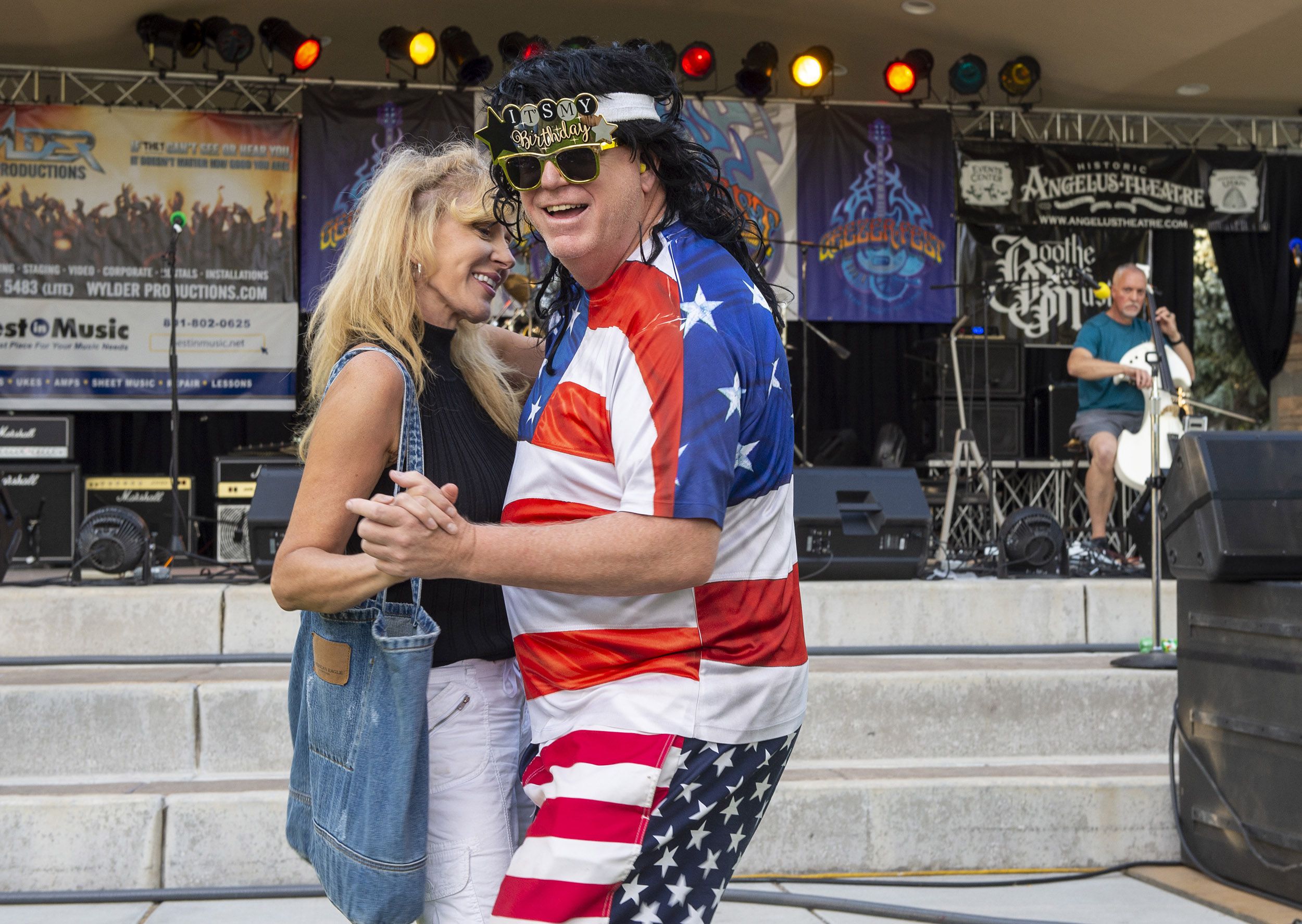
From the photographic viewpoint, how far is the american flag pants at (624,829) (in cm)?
133

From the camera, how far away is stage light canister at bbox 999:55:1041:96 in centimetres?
962

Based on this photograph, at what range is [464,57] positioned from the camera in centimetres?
920

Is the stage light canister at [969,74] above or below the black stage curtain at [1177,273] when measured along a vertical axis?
above

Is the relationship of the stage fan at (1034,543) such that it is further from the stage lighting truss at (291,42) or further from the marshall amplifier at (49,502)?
the stage lighting truss at (291,42)

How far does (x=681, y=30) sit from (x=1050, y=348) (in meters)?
4.13

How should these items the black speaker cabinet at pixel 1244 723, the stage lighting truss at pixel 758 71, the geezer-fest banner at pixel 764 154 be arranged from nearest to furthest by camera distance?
the black speaker cabinet at pixel 1244 723
the geezer-fest banner at pixel 764 154
the stage lighting truss at pixel 758 71

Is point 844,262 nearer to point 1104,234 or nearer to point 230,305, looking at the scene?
point 1104,234

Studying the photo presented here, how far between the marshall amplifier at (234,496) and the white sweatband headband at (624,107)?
659 centimetres

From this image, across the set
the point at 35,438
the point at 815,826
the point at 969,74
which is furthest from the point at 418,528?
the point at 969,74

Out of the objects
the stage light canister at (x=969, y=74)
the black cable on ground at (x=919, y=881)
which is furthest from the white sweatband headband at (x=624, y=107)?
the stage light canister at (x=969, y=74)

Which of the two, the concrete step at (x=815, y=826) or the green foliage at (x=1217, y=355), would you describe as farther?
the green foliage at (x=1217, y=355)

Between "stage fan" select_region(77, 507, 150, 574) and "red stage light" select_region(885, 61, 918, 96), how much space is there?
6536 millimetres

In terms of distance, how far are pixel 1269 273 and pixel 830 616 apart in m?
7.30

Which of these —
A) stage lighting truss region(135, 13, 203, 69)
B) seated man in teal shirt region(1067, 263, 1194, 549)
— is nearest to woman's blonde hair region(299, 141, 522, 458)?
seated man in teal shirt region(1067, 263, 1194, 549)
